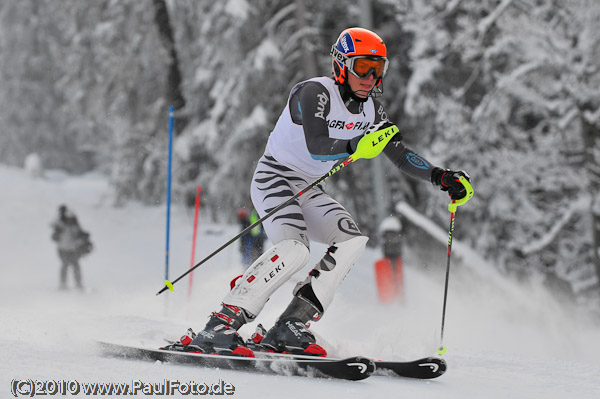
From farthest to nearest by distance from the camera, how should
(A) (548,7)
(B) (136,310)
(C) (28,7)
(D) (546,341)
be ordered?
(C) (28,7) < (A) (548,7) < (D) (546,341) < (B) (136,310)

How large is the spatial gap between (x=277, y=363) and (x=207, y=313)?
14.2 feet

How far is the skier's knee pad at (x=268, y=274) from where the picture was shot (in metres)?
3.79

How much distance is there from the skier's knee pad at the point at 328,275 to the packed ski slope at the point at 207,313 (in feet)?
1.12

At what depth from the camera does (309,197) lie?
4.21m

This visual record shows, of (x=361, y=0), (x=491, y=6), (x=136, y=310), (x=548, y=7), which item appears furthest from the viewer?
(x=361, y=0)

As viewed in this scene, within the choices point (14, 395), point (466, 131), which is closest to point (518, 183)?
point (466, 131)

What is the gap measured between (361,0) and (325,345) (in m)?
11.9

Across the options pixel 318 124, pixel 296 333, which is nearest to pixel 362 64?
pixel 318 124

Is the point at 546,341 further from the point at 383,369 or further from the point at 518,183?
the point at 383,369

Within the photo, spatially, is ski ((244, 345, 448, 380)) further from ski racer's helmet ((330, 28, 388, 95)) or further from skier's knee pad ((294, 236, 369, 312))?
ski racer's helmet ((330, 28, 388, 95))

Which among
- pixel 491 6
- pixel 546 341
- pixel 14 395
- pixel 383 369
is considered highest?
pixel 491 6

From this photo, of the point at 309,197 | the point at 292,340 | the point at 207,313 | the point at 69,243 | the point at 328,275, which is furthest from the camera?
the point at 69,243

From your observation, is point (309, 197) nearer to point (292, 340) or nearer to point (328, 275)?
point (328, 275)

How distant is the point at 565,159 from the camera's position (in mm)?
11969
